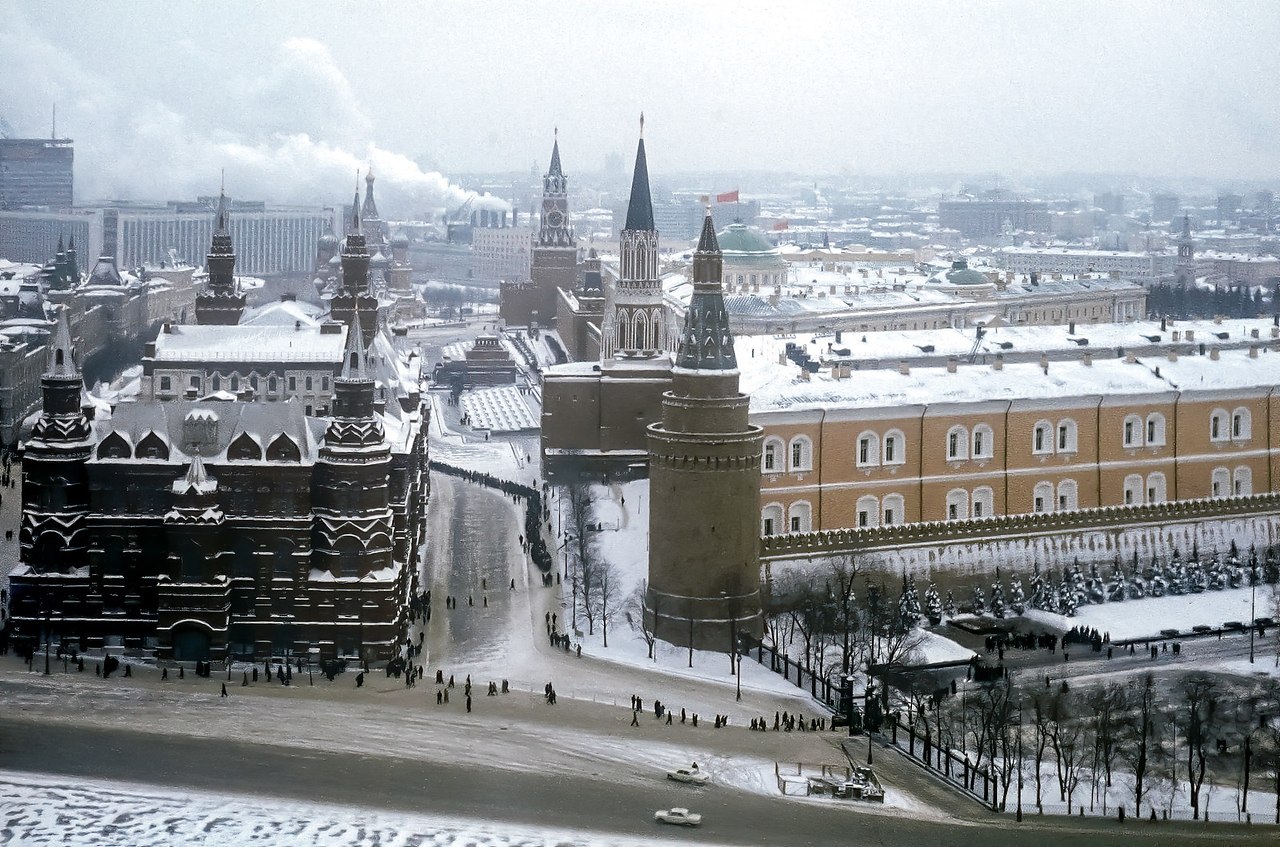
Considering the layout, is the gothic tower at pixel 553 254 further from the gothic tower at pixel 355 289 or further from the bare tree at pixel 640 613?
the bare tree at pixel 640 613

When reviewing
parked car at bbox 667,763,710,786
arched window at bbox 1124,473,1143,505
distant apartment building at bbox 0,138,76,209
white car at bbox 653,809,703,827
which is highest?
distant apartment building at bbox 0,138,76,209

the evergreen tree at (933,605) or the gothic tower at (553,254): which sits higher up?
the gothic tower at (553,254)

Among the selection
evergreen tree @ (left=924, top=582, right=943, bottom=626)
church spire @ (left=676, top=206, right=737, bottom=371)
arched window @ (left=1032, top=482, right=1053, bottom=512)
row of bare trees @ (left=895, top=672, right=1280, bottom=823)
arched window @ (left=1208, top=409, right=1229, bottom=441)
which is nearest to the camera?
row of bare trees @ (left=895, top=672, right=1280, bottom=823)

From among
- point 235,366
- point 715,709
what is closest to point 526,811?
point 715,709

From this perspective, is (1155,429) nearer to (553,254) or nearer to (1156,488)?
(1156,488)

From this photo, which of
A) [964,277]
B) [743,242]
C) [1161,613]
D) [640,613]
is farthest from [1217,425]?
[743,242]

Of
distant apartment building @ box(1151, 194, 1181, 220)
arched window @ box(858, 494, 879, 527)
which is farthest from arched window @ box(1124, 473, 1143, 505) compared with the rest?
distant apartment building @ box(1151, 194, 1181, 220)

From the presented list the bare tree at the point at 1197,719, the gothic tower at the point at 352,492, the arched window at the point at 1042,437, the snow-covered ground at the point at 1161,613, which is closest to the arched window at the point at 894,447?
the arched window at the point at 1042,437

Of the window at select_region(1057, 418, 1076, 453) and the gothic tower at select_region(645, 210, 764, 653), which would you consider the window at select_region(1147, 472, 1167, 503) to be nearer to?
the window at select_region(1057, 418, 1076, 453)
